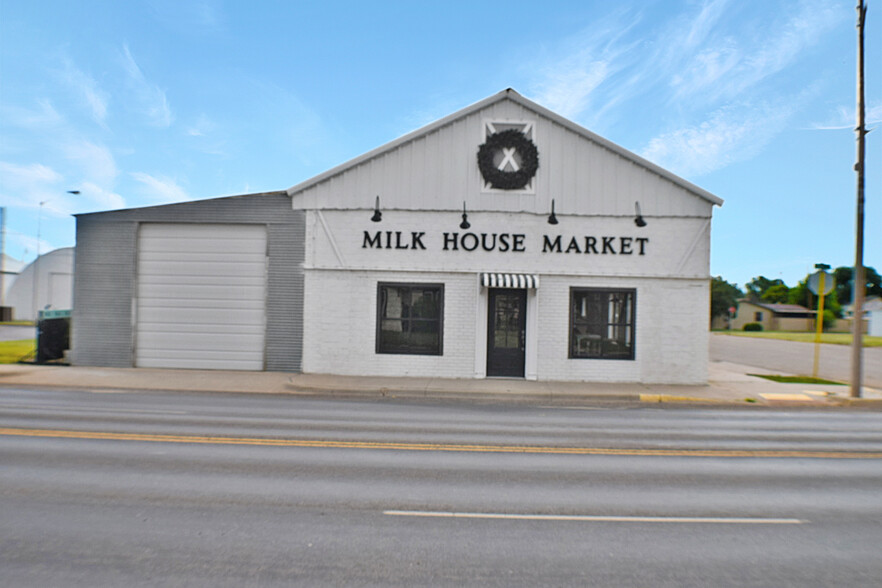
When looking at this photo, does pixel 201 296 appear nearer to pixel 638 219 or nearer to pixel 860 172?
pixel 638 219

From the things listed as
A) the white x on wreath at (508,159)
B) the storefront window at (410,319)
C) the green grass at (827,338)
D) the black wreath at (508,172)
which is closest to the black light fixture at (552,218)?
the black wreath at (508,172)

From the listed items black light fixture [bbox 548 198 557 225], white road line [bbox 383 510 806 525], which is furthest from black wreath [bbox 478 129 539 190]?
white road line [bbox 383 510 806 525]

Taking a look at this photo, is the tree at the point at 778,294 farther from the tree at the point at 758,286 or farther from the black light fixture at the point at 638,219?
the black light fixture at the point at 638,219

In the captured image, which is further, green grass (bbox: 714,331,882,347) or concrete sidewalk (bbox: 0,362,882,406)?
green grass (bbox: 714,331,882,347)

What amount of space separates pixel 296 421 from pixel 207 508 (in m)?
4.47

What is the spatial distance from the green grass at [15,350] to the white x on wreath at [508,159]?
620 inches

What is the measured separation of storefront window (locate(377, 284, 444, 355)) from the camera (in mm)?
15609

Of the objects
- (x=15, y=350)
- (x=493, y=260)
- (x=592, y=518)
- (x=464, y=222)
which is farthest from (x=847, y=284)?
(x=15, y=350)

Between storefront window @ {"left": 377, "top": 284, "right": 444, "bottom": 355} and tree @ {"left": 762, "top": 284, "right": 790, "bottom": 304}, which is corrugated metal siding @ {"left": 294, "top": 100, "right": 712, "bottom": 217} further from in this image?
tree @ {"left": 762, "top": 284, "right": 790, "bottom": 304}

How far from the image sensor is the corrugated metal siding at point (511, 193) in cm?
1551

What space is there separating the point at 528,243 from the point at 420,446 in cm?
908

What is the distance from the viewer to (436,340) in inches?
613

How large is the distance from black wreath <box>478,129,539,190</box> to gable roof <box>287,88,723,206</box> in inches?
36.7

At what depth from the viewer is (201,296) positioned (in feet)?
53.5
